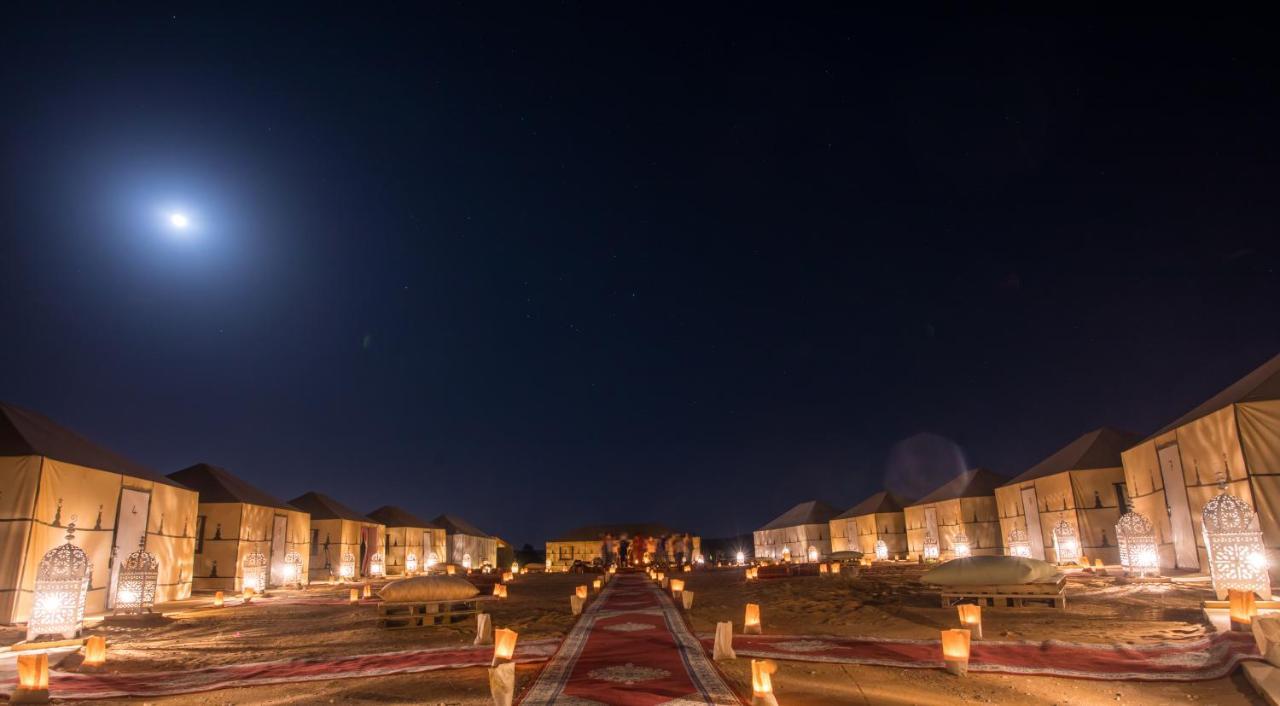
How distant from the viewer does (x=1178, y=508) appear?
25.0 m

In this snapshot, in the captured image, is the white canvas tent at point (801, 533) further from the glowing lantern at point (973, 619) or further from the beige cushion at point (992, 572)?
the glowing lantern at point (973, 619)

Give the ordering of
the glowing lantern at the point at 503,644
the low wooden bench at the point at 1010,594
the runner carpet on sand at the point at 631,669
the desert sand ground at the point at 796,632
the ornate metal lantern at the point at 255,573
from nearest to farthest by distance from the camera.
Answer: the runner carpet on sand at the point at 631,669, the desert sand ground at the point at 796,632, the glowing lantern at the point at 503,644, the low wooden bench at the point at 1010,594, the ornate metal lantern at the point at 255,573

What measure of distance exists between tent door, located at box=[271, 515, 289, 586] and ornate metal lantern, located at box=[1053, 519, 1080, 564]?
3961 centimetres

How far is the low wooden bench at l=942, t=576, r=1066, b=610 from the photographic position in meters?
17.1

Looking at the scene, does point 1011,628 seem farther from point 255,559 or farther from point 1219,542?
point 255,559

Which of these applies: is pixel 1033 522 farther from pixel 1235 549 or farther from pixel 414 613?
pixel 414 613

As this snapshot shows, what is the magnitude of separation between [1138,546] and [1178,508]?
2.90 metres

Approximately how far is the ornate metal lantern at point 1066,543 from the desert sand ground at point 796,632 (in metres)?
9.18

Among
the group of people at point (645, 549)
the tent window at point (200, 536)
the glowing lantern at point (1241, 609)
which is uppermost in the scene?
the tent window at point (200, 536)

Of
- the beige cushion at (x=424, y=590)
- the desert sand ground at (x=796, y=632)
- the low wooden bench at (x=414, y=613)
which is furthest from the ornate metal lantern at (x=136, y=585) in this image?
the beige cushion at (x=424, y=590)

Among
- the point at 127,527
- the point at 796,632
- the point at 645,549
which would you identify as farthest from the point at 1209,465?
A: the point at 645,549

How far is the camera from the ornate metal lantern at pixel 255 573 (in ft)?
101

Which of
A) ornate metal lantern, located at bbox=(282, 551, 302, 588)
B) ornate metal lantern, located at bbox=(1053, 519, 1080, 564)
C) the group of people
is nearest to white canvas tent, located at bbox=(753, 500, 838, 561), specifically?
the group of people

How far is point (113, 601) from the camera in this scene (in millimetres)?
22000
